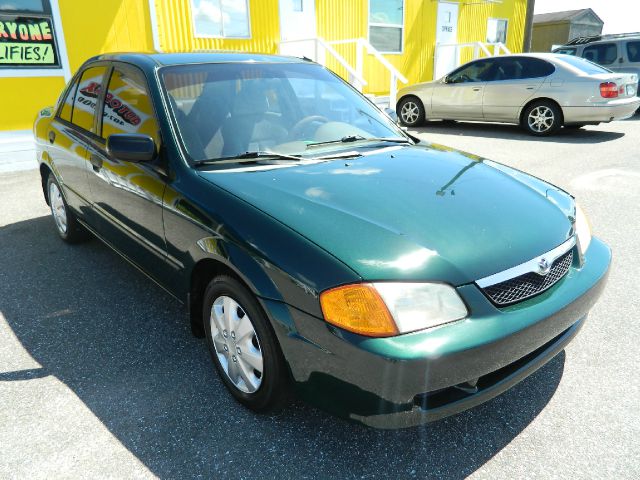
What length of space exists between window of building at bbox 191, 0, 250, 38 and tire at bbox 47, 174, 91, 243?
622 centimetres

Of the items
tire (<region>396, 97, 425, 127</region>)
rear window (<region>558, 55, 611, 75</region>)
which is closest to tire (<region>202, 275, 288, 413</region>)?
rear window (<region>558, 55, 611, 75</region>)

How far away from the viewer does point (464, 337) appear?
178 cm

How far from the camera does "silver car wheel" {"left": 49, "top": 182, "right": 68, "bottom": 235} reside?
443 cm

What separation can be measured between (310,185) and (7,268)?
3.04 meters

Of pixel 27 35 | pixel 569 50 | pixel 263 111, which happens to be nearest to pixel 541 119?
pixel 569 50

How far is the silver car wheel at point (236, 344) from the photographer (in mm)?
2191

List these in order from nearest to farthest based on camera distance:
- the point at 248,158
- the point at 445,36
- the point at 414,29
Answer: the point at 248,158 → the point at 414,29 → the point at 445,36

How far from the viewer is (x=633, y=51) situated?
479 inches

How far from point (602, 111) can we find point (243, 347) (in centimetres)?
903

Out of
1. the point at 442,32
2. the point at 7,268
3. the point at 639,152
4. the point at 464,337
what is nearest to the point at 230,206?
the point at 464,337

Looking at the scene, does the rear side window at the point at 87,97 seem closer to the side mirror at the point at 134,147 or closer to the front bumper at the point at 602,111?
the side mirror at the point at 134,147

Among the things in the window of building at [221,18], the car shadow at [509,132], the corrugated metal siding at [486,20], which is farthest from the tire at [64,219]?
the corrugated metal siding at [486,20]

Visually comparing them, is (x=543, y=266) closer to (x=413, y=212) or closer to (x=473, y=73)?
(x=413, y=212)

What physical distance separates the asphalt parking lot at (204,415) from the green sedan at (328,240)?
23 cm
